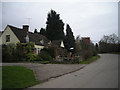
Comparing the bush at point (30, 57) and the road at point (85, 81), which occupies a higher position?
A: the bush at point (30, 57)

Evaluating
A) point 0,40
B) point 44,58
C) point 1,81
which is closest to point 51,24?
point 0,40

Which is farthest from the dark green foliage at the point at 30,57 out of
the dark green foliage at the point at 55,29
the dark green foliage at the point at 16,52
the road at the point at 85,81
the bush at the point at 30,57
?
the dark green foliage at the point at 55,29

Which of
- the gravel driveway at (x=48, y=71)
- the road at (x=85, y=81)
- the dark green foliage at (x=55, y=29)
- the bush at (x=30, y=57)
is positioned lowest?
the gravel driveway at (x=48, y=71)

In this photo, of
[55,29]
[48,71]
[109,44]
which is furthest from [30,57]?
[109,44]

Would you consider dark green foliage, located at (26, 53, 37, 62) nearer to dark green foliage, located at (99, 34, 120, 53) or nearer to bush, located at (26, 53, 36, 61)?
bush, located at (26, 53, 36, 61)

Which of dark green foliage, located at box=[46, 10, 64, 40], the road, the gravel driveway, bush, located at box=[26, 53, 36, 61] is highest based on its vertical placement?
dark green foliage, located at box=[46, 10, 64, 40]

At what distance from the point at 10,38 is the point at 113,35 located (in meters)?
49.2

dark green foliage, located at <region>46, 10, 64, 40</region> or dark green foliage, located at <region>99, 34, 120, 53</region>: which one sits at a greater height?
dark green foliage, located at <region>46, 10, 64, 40</region>

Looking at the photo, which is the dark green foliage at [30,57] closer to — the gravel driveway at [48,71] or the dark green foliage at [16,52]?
the dark green foliage at [16,52]

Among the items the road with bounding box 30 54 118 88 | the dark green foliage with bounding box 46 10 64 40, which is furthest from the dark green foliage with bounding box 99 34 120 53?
the road with bounding box 30 54 118 88

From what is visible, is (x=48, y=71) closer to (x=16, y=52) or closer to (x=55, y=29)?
(x=16, y=52)

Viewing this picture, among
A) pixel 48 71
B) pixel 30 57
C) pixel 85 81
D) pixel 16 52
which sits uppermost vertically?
pixel 16 52

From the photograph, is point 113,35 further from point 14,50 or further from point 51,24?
point 14,50

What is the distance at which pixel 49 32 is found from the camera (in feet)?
158
